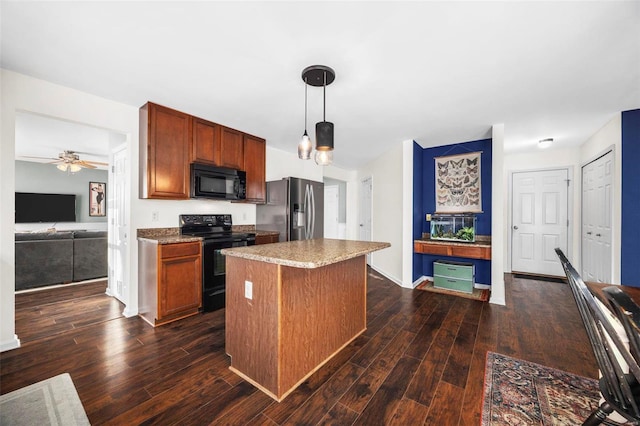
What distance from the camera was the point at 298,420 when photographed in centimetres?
149

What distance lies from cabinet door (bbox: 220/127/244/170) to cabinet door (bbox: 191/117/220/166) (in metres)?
0.07

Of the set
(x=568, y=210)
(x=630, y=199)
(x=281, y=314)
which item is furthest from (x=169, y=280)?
(x=568, y=210)

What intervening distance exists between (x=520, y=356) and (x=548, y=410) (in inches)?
25.6

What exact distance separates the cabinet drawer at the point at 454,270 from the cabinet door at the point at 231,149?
3410mm

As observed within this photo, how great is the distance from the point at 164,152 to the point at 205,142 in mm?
533

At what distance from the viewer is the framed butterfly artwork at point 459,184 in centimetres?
424

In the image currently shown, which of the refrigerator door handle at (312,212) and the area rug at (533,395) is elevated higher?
the refrigerator door handle at (312,212)

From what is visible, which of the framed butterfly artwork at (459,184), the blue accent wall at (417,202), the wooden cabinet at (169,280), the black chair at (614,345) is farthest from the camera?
the blue accent wall at (417,202)

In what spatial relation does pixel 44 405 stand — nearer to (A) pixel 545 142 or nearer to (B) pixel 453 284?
(B) pixel 453 284

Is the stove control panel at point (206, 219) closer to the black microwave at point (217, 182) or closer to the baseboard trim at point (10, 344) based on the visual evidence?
the black microwave at point (217, 182)

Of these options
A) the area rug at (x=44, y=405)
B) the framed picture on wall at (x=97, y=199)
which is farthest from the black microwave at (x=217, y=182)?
the framed picture on wall at (x=97, y=199)

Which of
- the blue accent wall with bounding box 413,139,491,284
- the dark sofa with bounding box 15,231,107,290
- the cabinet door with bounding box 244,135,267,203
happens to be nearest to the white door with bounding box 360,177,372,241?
the blue accent wall with bounding box 413,139,491,284

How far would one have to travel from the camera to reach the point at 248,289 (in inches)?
72.2

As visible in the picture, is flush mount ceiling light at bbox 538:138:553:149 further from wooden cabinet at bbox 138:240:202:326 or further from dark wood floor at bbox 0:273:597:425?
wooden cabinet at bbox 138:240:202:326
